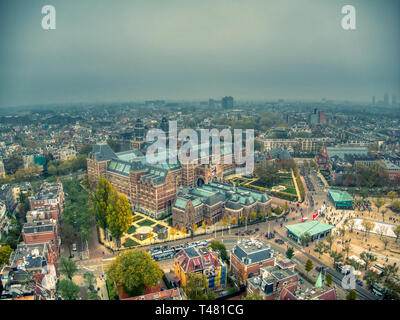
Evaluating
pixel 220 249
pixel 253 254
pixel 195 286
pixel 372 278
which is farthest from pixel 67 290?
pixel 372 278

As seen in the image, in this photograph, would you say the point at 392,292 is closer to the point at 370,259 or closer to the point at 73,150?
the point at 370,259

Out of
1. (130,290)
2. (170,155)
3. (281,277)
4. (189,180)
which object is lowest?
Answer: (130,290)

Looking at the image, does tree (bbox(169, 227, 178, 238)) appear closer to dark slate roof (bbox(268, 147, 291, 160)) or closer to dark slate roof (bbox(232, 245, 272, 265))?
dark slate roof (bbox(232, 245, 272, 265))

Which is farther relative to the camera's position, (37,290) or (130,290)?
(130,290)

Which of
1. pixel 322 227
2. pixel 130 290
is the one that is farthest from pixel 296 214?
pixel 130 290

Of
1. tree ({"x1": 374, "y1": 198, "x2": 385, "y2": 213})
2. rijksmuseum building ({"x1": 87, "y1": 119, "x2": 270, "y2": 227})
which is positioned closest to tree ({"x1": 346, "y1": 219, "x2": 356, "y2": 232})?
tree ({"x1": 374, "y1": 198, "x2": 385, "y2": 213})

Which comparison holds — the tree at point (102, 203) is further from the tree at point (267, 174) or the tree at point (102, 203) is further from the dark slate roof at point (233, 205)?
the tree at point (267, 174)
